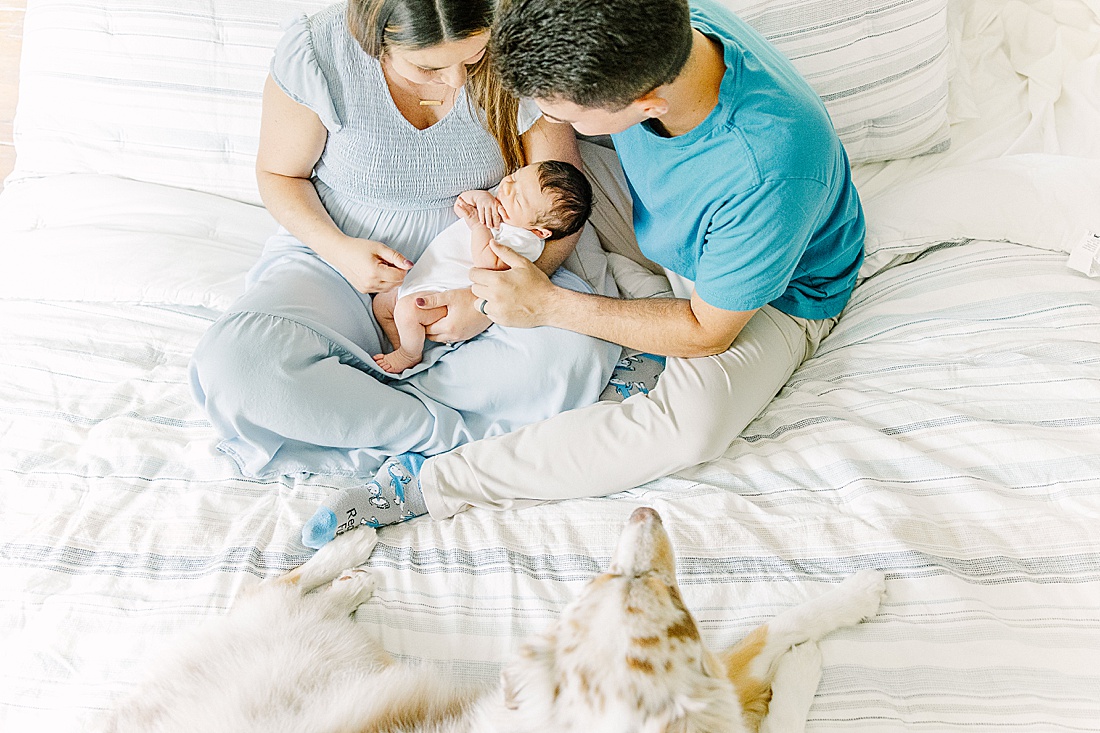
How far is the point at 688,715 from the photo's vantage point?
852mm

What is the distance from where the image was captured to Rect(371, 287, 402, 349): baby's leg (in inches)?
64.2

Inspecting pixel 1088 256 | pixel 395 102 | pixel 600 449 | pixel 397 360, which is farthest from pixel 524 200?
pixel 1088 256

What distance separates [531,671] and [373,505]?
0.56m

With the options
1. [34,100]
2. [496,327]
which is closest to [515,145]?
[496,327]

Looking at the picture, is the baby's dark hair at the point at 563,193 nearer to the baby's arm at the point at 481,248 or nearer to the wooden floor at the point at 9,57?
the baby's arm at the point at 481,248

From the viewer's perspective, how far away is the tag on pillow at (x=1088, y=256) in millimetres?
1538

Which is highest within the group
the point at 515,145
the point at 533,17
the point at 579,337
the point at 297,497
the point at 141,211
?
the point at 533,17

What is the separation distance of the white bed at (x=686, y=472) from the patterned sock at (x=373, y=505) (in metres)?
0.04

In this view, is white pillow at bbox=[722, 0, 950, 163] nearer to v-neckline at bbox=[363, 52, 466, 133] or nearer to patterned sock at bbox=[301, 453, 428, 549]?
v-neckline at bbox=[363, 52, 466, 133]

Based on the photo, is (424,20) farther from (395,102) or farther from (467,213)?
(467,213)

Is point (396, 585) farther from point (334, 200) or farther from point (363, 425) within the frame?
point (334, 200)

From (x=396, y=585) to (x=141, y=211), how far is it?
1233 millimetres

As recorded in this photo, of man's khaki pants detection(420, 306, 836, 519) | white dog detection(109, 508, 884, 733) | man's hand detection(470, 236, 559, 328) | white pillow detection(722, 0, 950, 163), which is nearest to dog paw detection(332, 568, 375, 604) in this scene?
white dog detection(109, 508, 884, 733)

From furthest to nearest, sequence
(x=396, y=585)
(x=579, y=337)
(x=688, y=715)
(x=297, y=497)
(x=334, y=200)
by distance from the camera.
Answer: (x=334, y=200) → (x=579, y=337) → (x=297, y=497) → (x=396, y=585) → (x=688, y=715)
